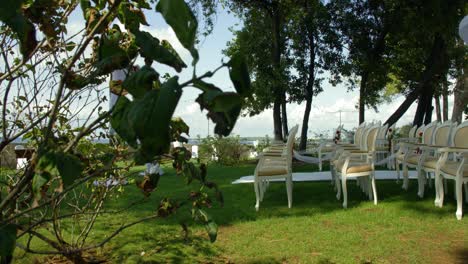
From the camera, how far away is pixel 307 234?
4.40 meters

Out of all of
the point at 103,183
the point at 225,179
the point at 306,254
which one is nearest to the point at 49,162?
the point at 103,183

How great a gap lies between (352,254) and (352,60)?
11715 millimetres

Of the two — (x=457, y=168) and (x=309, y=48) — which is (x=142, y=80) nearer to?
(x=457, y=168)

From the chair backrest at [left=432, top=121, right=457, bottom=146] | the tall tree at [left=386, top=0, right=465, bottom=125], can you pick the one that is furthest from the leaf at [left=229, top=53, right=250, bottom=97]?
the tall tree at [left=386, top=0, right=465, bottom=125]

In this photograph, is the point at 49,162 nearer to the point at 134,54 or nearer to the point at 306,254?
the point at 134,54

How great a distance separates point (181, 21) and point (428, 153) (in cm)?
640

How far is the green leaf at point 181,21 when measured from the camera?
0.75 m

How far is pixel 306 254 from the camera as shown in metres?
3.75

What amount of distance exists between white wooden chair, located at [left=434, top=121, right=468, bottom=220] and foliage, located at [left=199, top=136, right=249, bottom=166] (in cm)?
857

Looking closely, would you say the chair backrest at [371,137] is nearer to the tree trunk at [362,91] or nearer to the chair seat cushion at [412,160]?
the chair seat cushion at [412,160]

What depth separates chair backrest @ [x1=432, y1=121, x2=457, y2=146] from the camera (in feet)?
21.1

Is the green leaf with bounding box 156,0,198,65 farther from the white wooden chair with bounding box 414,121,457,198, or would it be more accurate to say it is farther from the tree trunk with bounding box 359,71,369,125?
the tree trunk with bounding box 359,71,369,125

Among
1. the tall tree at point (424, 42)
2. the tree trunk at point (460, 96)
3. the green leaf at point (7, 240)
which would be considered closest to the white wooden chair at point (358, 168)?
the green leaf at point (7, 240)

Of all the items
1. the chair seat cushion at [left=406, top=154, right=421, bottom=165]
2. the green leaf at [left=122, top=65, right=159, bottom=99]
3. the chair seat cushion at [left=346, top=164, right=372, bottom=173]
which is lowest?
the chair seat cushion at [left=346, top=164, right=372, bottom=173]
